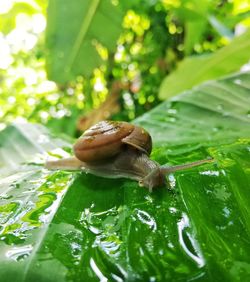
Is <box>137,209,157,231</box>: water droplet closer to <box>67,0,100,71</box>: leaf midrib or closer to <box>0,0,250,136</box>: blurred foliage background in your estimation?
→ <box>67,0,100,71</box>: leaf midrib

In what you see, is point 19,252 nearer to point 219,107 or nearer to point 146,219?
point 146,219

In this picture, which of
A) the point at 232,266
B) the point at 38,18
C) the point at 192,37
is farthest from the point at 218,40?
the point at 232,266

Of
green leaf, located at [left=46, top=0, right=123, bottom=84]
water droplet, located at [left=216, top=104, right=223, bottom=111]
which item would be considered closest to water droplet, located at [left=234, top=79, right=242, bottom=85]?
water droplet, located at [left=216, top=104, right=223, bottom=111]

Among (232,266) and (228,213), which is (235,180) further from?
(232,266)

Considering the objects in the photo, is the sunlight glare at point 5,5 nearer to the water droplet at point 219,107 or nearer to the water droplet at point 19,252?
the water droplet at point 219,107

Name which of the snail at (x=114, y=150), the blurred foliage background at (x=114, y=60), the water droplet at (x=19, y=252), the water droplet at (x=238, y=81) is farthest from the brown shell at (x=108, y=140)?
the blurred foliage background at (x=114, y=60)

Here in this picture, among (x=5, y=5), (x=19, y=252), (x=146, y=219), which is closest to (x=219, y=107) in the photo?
(x=146, y=219)
